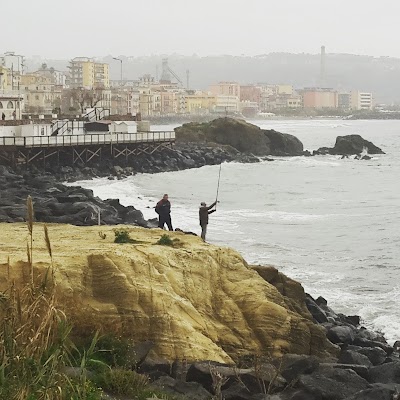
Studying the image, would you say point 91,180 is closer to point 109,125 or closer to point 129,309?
point 109,125

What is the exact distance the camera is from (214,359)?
11266mm

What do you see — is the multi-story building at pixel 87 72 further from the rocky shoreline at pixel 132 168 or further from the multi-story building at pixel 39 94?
the rocky shoreline at pixel 132 168

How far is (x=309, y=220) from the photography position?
1243 inches

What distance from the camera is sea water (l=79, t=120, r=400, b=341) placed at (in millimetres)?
19906

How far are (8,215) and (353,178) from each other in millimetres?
34576

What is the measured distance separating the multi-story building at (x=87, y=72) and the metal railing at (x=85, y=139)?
A: 111658 millimetres

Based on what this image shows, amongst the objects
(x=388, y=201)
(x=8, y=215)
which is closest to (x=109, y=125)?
(x=388, y=201)

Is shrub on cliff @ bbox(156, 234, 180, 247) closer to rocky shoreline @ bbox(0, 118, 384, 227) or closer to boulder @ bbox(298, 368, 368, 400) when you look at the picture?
boulder @ bbox(298, 368, 368, 400)

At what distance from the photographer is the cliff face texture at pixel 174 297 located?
11156 mm

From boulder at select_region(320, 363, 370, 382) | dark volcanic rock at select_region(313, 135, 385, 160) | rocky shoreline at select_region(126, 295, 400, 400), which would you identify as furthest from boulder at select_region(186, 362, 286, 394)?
dark volcanic rock at select_region(313, 135, 385, 160)

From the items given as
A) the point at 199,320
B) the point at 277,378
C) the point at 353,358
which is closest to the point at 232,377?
the point at 277,378


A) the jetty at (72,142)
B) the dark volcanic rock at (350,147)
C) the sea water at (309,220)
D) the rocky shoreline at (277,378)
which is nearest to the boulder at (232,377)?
the rocky shoreline at (277,378)

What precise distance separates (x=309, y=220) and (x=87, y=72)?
449 ft

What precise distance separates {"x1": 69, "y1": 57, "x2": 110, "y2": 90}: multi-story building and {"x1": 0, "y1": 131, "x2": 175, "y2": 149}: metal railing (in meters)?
112
